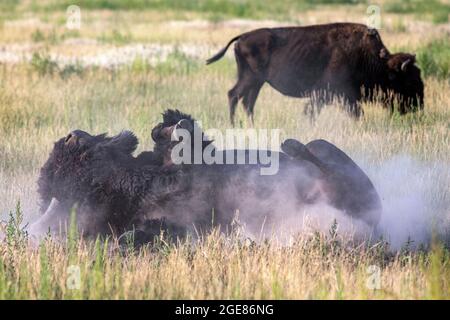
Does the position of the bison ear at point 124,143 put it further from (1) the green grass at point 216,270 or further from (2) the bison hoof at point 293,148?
(2) the bison hoof at point 293,148

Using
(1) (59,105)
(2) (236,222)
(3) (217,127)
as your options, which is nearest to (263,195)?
(2) (236,222)

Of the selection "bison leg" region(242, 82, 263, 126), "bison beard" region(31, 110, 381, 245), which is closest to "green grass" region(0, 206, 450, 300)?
"bison beard" region(31, 110, 381, 245)

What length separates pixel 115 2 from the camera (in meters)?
38.8

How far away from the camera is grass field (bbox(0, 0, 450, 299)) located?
4.82 meters

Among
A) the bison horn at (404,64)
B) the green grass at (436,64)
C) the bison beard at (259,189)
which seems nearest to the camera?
the bison beard at (259,189)

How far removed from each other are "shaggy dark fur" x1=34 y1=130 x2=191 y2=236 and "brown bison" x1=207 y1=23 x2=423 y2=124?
6897 mm

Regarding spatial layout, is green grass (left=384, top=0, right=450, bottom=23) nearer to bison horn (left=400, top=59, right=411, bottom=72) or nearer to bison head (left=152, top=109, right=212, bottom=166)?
bison horn (left=400, top=59, right=411, bottom=72)

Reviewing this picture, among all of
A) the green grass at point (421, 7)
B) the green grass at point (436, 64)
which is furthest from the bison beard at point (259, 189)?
the green grass at point (421, 7)

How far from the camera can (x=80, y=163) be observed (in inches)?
210

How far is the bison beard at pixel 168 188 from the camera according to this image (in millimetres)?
5328

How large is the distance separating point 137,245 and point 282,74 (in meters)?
7.78

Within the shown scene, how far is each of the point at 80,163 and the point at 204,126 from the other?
5073 mm
